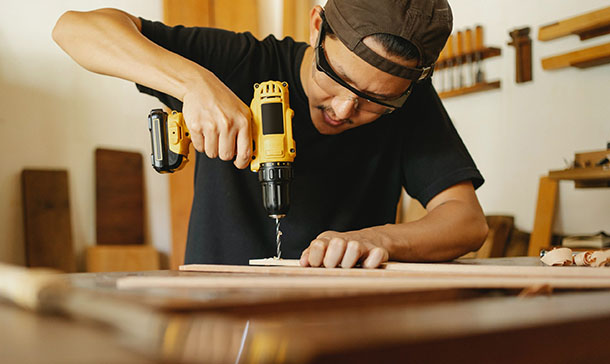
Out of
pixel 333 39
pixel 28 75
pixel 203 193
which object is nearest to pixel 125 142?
pixel 28 75

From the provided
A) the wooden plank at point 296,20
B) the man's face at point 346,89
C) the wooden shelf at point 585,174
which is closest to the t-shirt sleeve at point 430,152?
the man's face at point 346,89

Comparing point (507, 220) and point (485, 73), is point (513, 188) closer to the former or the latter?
point (507, 220)

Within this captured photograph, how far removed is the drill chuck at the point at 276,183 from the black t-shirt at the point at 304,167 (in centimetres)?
43

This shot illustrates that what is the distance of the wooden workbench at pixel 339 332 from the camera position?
1.15 feet

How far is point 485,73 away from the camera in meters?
3.93

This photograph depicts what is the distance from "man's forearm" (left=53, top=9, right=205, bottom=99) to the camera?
1.45 metres

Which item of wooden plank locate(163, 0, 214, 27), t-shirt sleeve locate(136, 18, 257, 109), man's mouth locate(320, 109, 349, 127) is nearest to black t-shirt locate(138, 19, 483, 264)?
t-shirt sleeve locate(136, 18, 257, 109)

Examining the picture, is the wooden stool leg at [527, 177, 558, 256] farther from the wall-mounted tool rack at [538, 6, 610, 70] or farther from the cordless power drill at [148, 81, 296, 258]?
the cordless power drill at [148, 81, 296, 258]

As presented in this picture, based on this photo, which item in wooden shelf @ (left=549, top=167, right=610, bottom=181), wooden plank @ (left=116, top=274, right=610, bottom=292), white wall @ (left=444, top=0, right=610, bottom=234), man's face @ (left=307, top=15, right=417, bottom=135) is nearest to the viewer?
wooden plank @ (left=116, top=274, right=610, bottom=292)

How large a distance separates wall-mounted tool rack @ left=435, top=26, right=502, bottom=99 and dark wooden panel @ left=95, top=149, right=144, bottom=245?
7.68ft

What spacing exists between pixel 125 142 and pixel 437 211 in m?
2.58

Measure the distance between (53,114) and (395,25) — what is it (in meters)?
2.61

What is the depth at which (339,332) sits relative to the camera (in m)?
0.38

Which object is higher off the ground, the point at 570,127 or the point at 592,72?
the point at 592,72
